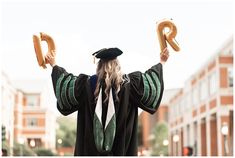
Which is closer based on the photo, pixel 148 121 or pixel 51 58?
pixel 51 58

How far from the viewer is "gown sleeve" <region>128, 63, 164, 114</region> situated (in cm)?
331

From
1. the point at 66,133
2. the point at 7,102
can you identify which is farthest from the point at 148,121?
the point at 7,102

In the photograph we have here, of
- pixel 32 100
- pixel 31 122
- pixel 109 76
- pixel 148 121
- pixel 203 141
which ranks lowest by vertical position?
pixel 109 76

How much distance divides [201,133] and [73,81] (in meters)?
33.4

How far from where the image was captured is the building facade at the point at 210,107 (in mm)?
29766

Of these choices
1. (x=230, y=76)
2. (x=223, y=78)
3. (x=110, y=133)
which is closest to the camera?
(x=110, y=133)

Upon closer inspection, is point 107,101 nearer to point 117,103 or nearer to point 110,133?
point 117,103

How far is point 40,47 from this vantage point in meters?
3.34

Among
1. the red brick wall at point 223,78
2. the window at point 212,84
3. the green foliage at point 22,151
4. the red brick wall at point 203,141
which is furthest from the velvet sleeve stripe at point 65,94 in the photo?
the red brick wall at point 203,141

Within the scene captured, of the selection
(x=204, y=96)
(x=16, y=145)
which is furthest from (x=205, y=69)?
(x=16, y=145)

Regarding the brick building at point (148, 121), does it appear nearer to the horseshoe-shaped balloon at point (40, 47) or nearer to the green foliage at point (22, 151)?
the green foliage at point (22, 151)

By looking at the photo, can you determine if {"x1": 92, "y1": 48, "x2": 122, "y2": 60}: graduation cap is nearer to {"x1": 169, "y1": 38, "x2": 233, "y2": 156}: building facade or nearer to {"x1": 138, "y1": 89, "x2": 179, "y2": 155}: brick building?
{"x1": 169, "y1": 38, "x2": 233, "y2": 156}: building facade

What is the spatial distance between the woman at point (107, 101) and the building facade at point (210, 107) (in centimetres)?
2053

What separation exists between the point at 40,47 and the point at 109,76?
426 mm
